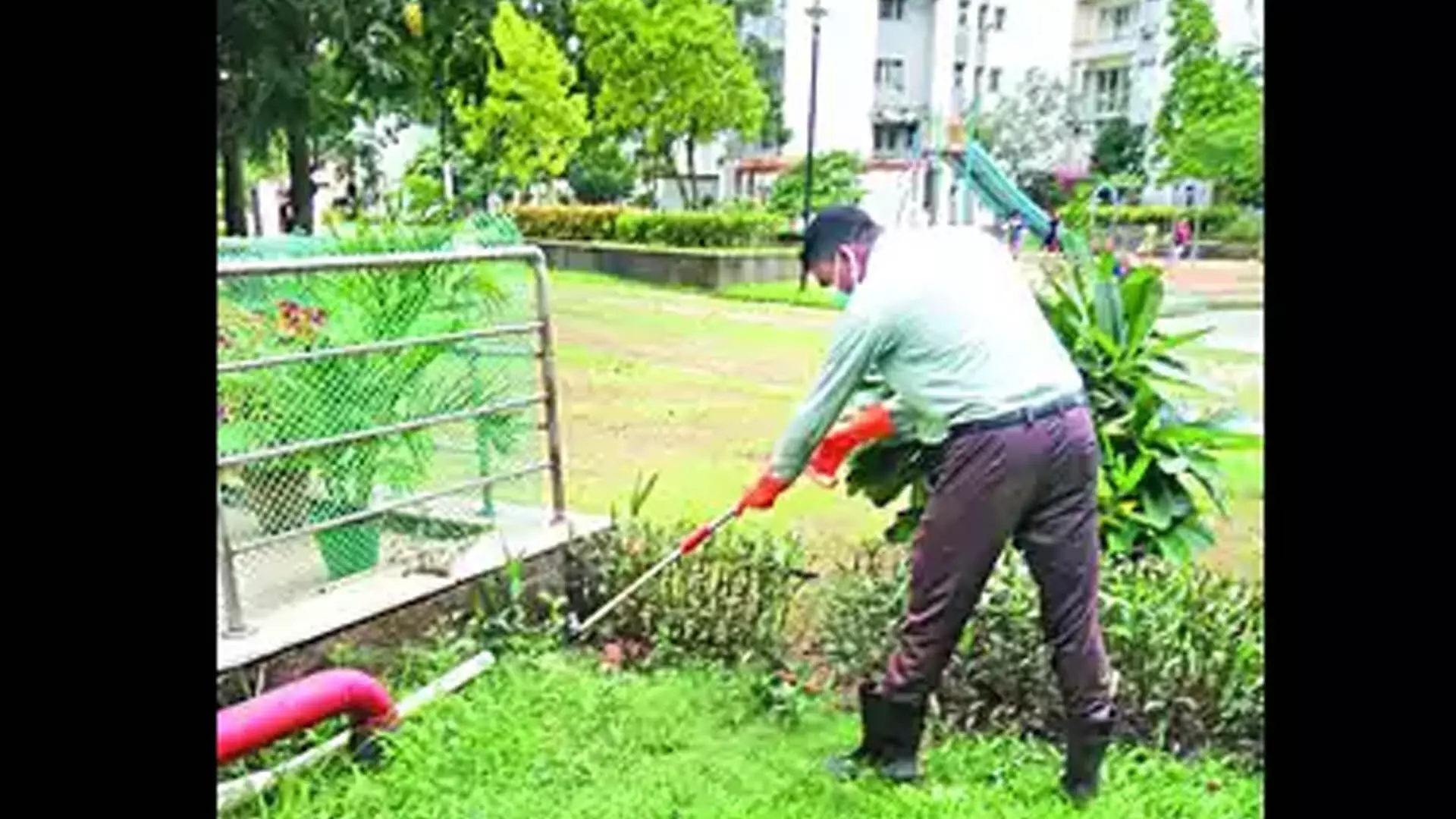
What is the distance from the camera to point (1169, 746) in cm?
190

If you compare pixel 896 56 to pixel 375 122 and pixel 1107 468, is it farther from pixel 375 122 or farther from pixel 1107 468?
pixel 375 122

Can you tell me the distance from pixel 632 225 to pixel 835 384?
93 cm

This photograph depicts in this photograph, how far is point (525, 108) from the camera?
228 cm

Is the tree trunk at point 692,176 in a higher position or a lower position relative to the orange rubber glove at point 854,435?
higher

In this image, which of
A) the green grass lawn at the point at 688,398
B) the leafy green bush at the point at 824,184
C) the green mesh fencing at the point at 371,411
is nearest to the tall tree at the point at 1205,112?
the leafy green bush at the point at 824,184

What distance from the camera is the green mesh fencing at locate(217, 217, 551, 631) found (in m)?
1.89

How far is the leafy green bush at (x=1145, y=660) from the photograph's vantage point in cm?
188

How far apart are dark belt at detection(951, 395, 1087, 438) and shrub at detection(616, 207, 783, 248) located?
0.73 m

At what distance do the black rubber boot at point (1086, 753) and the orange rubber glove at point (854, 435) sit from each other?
48 cm

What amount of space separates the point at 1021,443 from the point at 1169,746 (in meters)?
0.60

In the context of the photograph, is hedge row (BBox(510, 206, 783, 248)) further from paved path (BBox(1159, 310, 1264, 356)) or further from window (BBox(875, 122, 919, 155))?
paved path (BBox(1159, 310, 1264, 356))

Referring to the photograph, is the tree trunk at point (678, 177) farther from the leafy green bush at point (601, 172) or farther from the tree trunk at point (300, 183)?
the tree trunk at point (300, 183)

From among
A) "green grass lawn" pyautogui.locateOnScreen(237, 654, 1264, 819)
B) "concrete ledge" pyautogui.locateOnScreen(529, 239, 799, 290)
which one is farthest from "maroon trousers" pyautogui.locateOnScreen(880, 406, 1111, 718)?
"concrete ledge" pyautogui.locateOnScreen(529, 239, 799, 290)

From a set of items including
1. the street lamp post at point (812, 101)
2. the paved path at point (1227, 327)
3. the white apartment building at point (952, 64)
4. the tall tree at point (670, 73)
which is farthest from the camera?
the tall tree at point (670, 73)
